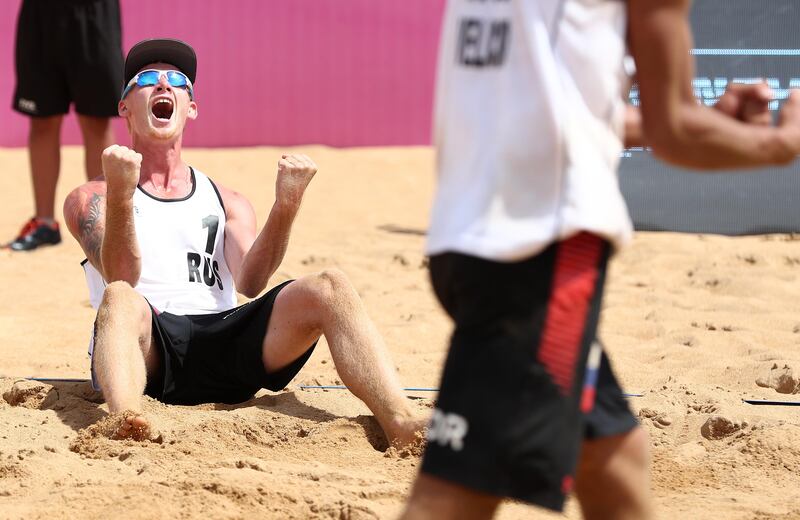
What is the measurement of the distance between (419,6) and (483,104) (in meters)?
8.85

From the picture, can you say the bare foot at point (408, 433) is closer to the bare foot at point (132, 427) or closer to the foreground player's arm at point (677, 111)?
the bare foot at point (132, 427)

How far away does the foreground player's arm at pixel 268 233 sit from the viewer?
3.76 m

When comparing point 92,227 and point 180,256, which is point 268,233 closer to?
point 180,256

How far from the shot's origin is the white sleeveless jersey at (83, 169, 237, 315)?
3.93m

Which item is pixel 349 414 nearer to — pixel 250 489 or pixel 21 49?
pixel 250 489

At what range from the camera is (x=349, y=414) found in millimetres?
3889

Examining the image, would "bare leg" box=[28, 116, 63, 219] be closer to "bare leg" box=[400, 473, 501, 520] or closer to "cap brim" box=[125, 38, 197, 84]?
"cap brim" box=[125, 38, 197, 84]

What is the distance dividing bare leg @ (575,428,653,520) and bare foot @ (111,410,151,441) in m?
1.71

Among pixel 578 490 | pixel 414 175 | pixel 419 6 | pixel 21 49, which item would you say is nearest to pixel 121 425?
pixel 578 490

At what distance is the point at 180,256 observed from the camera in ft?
13.0

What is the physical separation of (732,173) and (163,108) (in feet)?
13.8

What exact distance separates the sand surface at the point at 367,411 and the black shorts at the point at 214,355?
0.09m

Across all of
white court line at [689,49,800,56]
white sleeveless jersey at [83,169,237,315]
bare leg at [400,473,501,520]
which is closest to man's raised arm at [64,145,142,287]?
white sleeveless jersey at [83,169,237,315]

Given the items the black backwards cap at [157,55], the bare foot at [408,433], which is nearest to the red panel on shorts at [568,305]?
the bare foot at [408,433]
